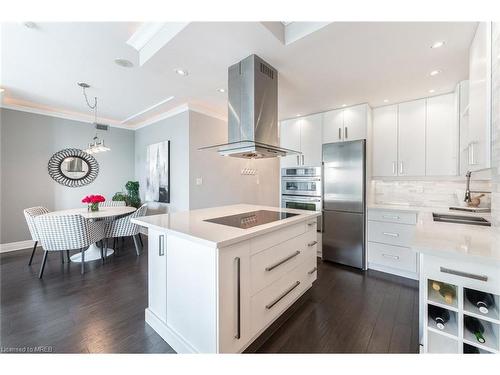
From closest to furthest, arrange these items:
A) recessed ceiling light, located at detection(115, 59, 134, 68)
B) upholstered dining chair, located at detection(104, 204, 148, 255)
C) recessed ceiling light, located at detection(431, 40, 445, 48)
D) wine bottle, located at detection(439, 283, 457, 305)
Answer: wine bottle, located at detection(439, 283, 457, 305) → recessed ceiling light, located at detection(431, 40, 445, 48) → recessed ceiling light, located at detection(115, 59, 134, 68) → upholstered dining chair, located at detection(104, 204, 148, 255)

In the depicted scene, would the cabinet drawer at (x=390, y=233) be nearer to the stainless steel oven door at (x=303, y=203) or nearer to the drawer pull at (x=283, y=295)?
the stainless steel oven door at (x=303, y=203)

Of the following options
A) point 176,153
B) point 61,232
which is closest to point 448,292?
point 176,153

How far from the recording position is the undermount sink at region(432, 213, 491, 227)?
1.77 meters

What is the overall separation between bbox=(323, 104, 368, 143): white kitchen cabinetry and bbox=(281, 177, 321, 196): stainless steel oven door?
26.1 inches

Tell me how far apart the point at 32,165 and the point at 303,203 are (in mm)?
4762

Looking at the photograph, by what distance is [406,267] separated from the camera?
2.63m

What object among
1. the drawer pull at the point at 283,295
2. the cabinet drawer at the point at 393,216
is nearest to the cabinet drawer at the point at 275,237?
the drawer pull at the point at 283,295

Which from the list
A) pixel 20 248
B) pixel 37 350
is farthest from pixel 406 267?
pixel 20 248

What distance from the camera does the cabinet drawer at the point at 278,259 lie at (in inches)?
56.1

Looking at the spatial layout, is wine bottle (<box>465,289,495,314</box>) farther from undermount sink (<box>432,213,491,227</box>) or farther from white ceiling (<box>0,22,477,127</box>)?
white ceiling (<box>0,22,477,127</box>)

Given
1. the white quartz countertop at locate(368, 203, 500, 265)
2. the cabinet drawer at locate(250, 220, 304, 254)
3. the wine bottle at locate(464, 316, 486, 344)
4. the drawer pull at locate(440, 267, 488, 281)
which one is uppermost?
the white quartz countertop at locate(368, 203, 500, 265)

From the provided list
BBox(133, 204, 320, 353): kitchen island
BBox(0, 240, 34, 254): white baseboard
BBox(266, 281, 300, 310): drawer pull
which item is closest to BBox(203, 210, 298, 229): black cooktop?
BBox(133, 204, 320, 353): kitchen island

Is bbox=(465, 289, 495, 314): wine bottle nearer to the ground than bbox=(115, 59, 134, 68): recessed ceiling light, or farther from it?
nearer to the ground
